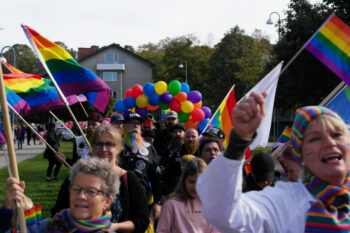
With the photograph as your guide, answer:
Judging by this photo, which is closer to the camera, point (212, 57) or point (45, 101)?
point (45, 101)

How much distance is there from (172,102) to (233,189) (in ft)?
36.0

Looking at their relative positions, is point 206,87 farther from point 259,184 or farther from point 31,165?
point 259,184

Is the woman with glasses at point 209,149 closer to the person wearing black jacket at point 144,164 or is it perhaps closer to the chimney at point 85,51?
the person wearing black jacket at point 144,164

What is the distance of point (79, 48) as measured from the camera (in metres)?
83.9

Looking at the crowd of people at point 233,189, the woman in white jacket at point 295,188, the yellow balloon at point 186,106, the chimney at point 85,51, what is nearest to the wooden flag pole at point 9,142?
the crowd of people at point 233,189

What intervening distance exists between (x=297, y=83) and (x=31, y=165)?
12102 mm

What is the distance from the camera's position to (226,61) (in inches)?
2436

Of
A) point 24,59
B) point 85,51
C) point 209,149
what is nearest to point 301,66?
point 209,149

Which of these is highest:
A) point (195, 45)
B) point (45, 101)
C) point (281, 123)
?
point (195, 45)

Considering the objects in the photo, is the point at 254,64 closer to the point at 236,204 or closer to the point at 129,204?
the point at 129,204

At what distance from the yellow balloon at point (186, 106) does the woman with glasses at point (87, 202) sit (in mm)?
9204

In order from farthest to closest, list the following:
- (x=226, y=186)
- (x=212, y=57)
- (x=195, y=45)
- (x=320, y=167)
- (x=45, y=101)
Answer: (x=195, y=45) < (x=212, y=57) < (x=45, y=101) < (x=320, y=167) < (x=226, y=186)

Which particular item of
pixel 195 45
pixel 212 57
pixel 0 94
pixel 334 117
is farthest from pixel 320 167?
pixel 195 45

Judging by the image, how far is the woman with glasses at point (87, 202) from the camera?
2936mm
